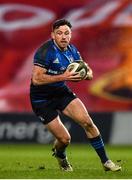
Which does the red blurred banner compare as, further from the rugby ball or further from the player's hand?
the player's hand

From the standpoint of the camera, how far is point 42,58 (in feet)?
35.0

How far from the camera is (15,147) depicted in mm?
19094

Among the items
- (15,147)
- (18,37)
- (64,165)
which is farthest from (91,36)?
(64,165)

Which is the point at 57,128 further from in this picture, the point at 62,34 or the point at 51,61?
the point at 62,34

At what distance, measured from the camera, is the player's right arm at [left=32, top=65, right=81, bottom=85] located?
10555mm

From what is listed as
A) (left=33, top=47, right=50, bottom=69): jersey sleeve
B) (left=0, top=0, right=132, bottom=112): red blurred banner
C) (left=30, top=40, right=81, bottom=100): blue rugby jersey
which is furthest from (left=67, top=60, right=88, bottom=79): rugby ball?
(left=0, top=0, right=132, bottom=112): red blurred banner

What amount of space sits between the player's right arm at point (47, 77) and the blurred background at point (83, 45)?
32.5 feet

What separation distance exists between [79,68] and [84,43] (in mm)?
10441

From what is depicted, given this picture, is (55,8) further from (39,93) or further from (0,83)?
(39,93)

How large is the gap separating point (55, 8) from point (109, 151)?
5133mm

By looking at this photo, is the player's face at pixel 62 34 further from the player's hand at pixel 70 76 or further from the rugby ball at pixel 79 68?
the player's hand at pixel 70 76

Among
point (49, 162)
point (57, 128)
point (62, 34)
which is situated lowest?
point (49, 162)

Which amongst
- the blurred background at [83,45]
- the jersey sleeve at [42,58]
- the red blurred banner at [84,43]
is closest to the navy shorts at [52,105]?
the jersey sleeve at [42,58]

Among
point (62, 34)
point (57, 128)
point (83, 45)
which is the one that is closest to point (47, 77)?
point (62, 34)
